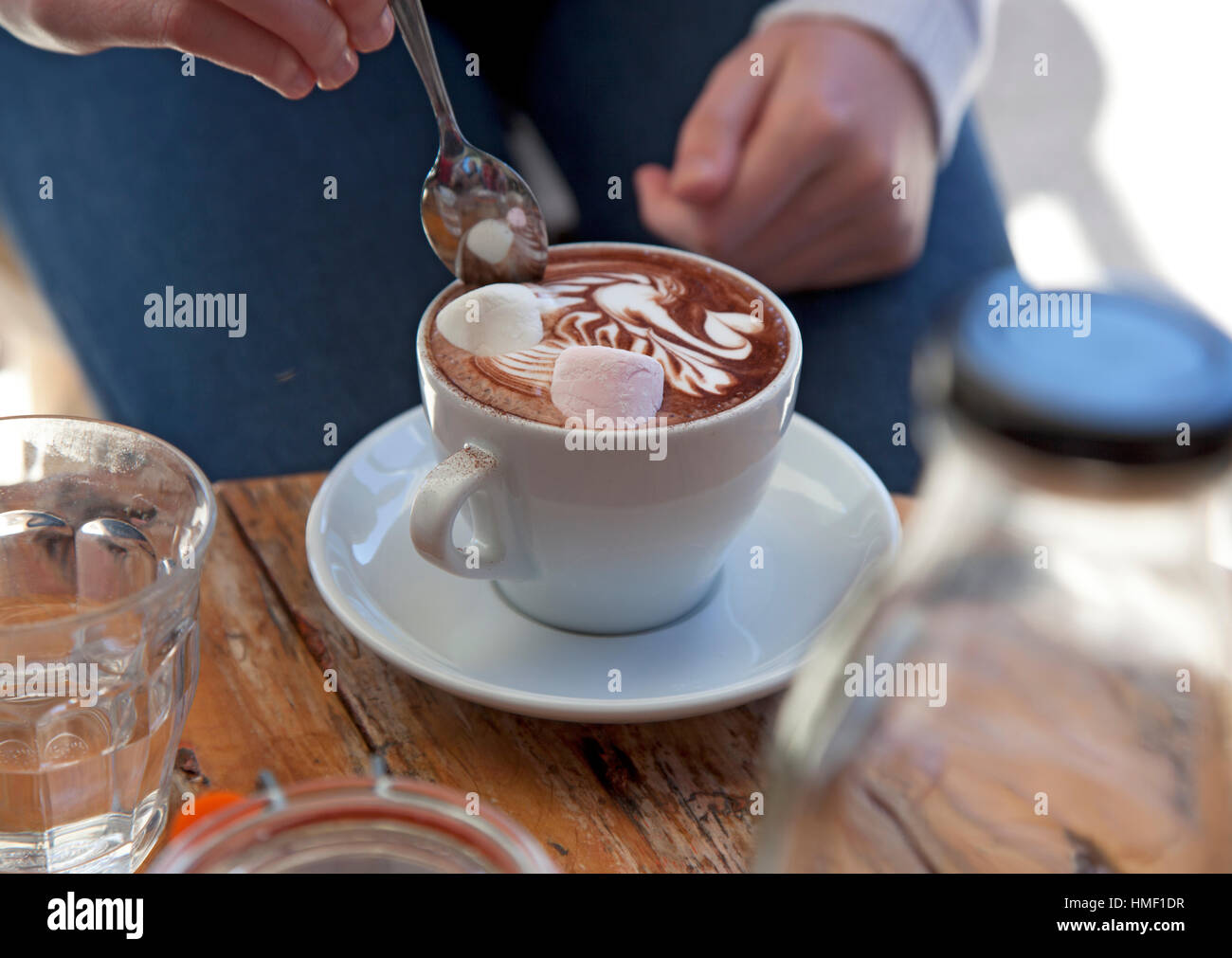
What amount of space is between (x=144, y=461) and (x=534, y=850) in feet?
1.12

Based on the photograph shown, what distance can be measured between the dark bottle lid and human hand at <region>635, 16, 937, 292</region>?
980 mm

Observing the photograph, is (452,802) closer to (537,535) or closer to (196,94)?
(537,535)

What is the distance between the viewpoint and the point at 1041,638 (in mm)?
346

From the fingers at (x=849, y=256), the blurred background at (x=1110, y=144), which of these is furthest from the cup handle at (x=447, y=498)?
the blurred background at (x=1110, y=144)

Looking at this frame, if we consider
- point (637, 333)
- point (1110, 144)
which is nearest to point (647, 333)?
point (637, 333)

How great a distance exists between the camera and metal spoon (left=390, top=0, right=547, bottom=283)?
869 mm

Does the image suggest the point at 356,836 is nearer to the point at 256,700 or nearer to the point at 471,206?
the point at 256,700

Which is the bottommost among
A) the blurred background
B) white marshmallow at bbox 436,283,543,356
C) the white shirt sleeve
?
the blurred background

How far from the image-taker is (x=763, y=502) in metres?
Answer: 0.92

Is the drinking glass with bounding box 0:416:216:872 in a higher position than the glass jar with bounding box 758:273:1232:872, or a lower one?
lower

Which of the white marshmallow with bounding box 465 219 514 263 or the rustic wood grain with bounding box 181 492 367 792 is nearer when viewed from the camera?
the rustic wood grain with bounding box 181 492 367 792

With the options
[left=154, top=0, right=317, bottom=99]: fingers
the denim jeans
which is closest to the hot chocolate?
[left=154, top=0, right=317, bottom=99]: fingers

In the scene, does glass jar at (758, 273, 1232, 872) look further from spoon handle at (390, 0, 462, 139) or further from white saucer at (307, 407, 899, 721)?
spoon handle at (390, 0, 462, 139)
